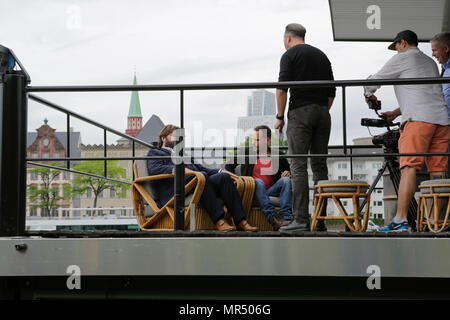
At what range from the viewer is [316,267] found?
2.94 m

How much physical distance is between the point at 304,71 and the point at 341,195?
1089 mm

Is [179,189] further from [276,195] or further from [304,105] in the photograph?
[276,195]

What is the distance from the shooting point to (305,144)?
4.97m

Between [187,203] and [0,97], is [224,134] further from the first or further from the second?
[0,97]

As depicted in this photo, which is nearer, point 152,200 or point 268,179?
point 152,200

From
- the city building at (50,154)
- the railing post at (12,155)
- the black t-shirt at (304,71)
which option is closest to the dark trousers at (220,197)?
the black t-shirt at (304,71)

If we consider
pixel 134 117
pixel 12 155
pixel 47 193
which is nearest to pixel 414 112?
pixel 12 155

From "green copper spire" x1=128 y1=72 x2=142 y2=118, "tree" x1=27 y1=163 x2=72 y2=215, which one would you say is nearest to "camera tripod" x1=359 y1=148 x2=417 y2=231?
"tree" x1=27 y1=163 x2=72 y2=215

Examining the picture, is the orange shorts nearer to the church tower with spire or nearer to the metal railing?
the metal railing

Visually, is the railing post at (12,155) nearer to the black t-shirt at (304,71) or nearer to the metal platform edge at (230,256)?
the metal platform edge at (230,256)

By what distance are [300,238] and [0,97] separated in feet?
6.06

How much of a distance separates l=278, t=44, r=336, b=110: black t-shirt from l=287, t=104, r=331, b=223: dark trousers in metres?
0.07
